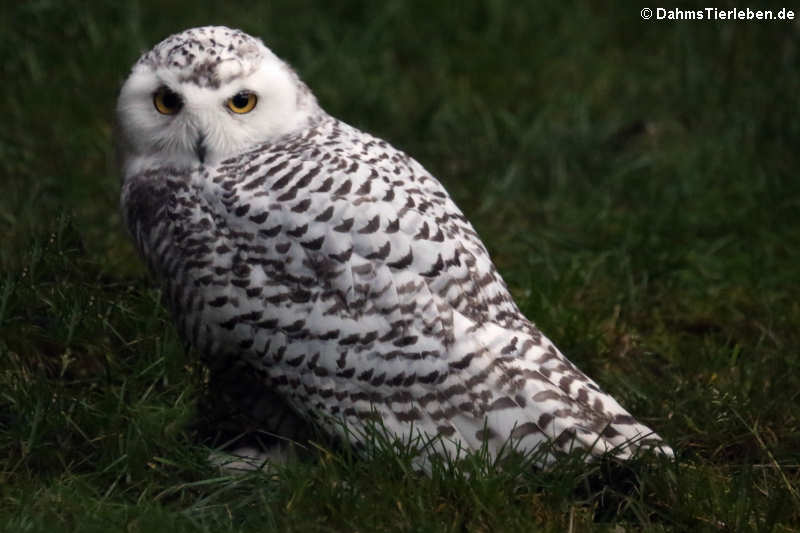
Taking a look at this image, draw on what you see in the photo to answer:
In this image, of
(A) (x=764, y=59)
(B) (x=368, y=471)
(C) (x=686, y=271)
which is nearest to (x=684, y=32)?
(A) (x=764, y=59)

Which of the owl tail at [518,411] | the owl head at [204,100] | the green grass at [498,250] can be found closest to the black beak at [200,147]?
the owl head at [204,100]

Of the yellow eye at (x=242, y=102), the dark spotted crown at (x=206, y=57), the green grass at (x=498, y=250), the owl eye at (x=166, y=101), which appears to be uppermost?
the dark spotted crown at (x=206, y=57)

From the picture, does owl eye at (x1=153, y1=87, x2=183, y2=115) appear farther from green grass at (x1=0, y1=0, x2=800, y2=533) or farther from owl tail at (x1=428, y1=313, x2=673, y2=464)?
owl tail at (x1=428, y1=313, x2=673, y2=464)

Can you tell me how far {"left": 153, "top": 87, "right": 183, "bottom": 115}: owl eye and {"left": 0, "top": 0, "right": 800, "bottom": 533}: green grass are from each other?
744 mm

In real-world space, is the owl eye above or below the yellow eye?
below

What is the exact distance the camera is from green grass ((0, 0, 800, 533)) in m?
3.18

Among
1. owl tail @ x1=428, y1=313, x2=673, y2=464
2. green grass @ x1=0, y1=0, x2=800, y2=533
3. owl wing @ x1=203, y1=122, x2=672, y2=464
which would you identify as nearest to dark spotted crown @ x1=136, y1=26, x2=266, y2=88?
owl wing @ x1=203, y1=122, x2=672, y2=464

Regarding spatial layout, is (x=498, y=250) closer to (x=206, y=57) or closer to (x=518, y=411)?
(x=518, y=411)

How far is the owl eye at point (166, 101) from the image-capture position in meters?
3.53

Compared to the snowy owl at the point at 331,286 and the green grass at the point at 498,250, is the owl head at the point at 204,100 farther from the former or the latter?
the green grass at the point at 498,250

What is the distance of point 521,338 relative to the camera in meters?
3.40

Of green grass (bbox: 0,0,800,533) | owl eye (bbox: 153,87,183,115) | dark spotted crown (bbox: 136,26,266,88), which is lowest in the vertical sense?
green grass (bbox: 0,0,800,533)

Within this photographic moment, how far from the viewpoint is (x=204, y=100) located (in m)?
3.48

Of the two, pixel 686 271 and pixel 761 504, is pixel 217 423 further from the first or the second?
pixel 686 271
